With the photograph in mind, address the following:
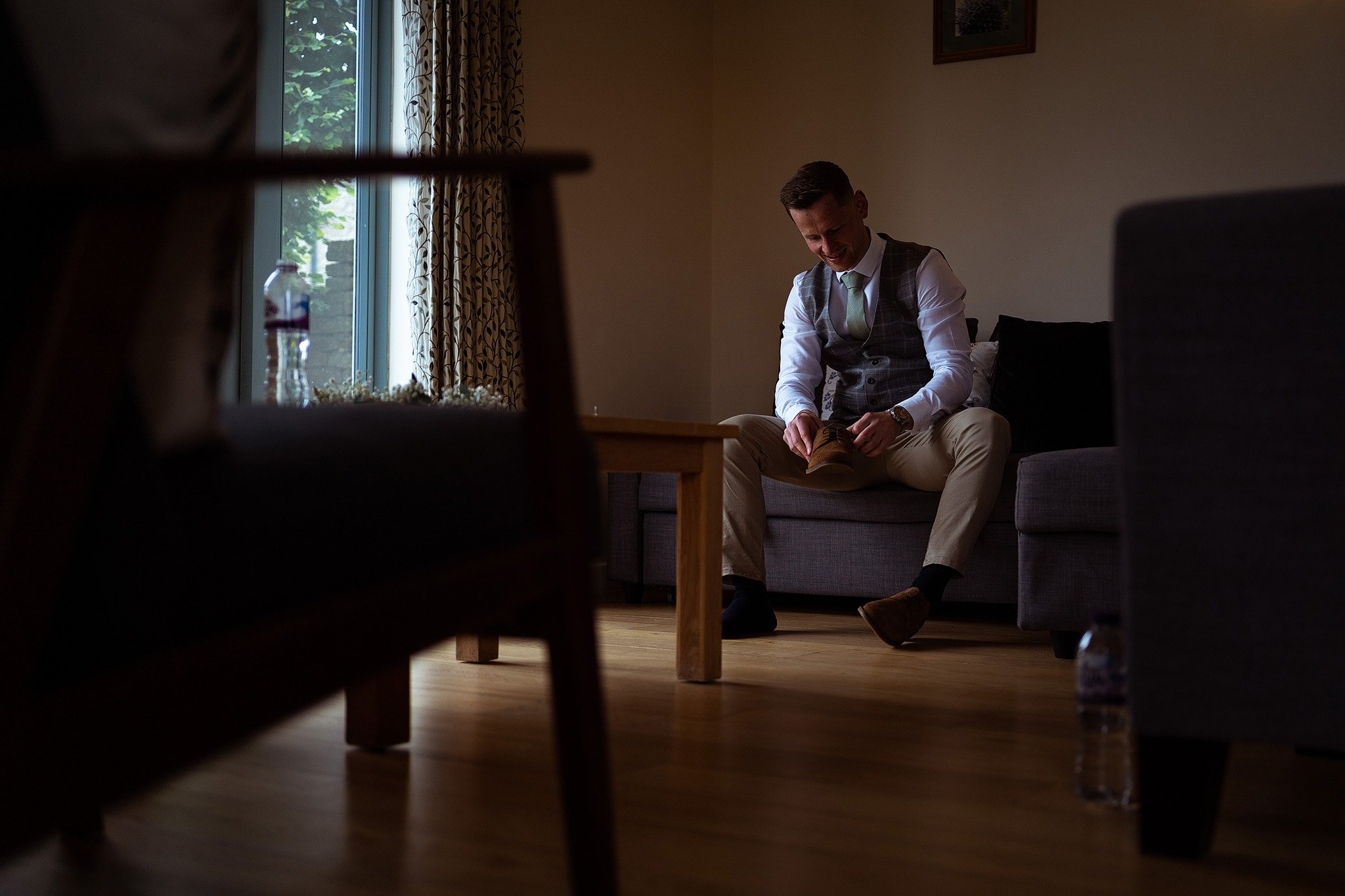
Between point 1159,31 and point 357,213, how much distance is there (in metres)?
2.81

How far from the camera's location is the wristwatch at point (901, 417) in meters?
2.84

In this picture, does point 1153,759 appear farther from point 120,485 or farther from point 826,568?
point 826,568

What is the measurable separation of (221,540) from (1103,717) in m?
1.04

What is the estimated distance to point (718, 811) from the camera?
127cm

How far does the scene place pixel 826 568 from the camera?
3.13 m

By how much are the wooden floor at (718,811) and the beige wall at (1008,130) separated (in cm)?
270

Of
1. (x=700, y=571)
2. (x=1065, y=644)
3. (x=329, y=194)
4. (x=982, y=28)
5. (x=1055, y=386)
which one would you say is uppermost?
(x=982, y=28)

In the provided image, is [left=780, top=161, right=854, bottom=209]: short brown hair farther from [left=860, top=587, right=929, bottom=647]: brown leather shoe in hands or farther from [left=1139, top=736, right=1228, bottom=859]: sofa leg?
[left=1139, top=736, right=1228, bottom=859]: sofa leg

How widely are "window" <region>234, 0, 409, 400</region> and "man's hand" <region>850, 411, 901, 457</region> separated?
1.43m

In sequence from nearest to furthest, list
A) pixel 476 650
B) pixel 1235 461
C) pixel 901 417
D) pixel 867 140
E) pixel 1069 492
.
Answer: pixel 1235 461
pixel 476 650
pixel 1069 492
pixel 901 417
pixel 867 140

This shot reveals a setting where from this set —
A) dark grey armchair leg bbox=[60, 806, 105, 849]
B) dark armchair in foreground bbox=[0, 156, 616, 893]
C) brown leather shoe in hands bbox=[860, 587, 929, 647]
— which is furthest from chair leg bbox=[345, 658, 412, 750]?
brown leather shoe in hands bbox=[860, 587, 929, 647]

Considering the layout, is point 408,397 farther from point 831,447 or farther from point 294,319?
point 831,447

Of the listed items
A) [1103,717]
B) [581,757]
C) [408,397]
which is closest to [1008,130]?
[408,397]

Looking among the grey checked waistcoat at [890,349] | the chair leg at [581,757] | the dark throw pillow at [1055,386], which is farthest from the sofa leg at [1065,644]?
the chair leg at [581,757]
